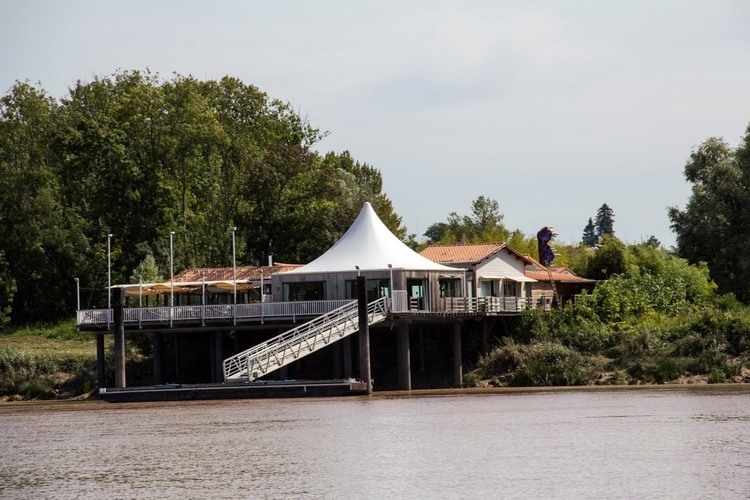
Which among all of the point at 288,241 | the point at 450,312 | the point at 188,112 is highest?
the point at 188,112

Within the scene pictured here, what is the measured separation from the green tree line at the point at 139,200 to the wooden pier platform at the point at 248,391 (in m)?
26.4

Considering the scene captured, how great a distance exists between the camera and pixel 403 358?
61938 mm

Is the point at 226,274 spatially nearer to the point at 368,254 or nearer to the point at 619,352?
the point at 368,254

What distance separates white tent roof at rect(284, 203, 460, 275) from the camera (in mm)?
63750

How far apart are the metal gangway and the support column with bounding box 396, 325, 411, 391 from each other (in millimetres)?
1488

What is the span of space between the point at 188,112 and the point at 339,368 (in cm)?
2803

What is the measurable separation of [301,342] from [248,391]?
329 centimetres

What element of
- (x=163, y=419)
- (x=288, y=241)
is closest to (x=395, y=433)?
(x=163, y=419)

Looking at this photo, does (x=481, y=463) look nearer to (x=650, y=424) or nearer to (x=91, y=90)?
(x=650, y=424)

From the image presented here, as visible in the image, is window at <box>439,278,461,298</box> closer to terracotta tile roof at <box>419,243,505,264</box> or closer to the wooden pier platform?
terracotta tile roof at <box>419,243,505,264</box>

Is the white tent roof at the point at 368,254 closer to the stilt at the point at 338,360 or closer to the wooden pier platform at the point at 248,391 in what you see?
the stilt at the point at 338,360

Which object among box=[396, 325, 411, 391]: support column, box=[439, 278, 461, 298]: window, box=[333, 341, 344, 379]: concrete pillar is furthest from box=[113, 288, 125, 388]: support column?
box=[439, 278, 461, 298]: window

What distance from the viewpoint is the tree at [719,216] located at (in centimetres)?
8150

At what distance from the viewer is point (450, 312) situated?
6353cm
